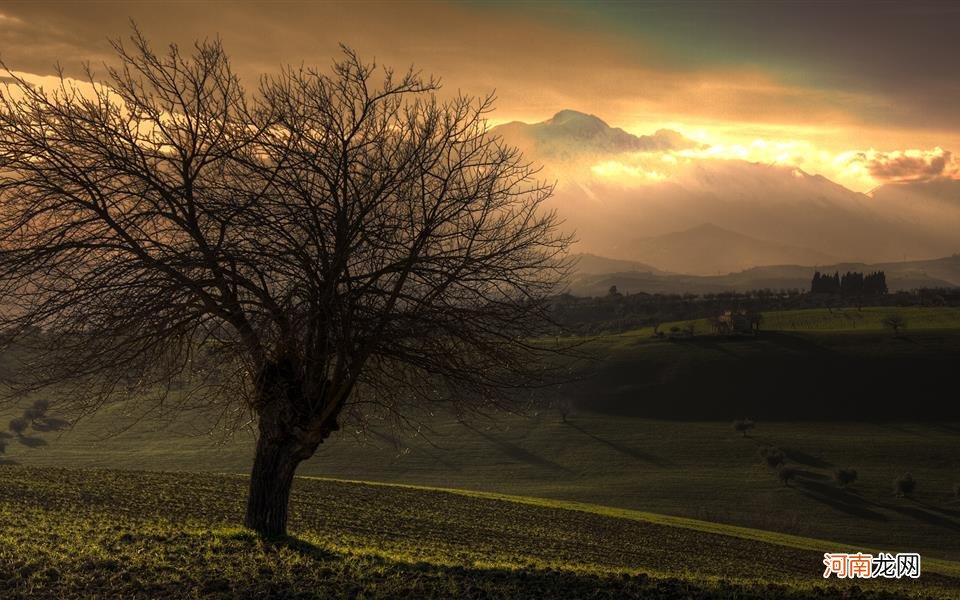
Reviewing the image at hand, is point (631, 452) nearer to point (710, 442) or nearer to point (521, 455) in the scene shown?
point (710, 442)

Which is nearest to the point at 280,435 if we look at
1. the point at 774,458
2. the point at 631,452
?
the point at 774,458

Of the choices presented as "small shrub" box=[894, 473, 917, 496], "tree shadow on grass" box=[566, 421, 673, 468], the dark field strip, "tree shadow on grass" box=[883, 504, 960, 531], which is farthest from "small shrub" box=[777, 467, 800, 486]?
the dark field strip

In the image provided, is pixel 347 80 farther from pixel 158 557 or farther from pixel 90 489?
pixel 90 489

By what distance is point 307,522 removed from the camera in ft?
111

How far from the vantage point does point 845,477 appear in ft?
294

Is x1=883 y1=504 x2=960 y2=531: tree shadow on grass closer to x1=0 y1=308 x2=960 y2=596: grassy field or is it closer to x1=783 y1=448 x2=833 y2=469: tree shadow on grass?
x1=0 y1=308 x2=960 y2=596: grassy field

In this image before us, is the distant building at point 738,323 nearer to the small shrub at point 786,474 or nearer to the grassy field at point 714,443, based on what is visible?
the grassy field at point 714,443

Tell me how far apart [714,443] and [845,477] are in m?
18.9

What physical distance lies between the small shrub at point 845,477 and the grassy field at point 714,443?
1.35m

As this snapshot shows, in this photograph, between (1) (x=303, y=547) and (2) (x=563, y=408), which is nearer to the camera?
(1) (x=303, y=547)

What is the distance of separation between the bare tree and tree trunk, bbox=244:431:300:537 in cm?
234

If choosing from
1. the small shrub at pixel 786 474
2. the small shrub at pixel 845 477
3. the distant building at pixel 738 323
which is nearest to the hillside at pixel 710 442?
the small shrub at pixel 786 474

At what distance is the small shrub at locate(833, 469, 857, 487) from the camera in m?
Result: 89.4

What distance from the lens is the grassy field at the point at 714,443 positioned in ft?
273
